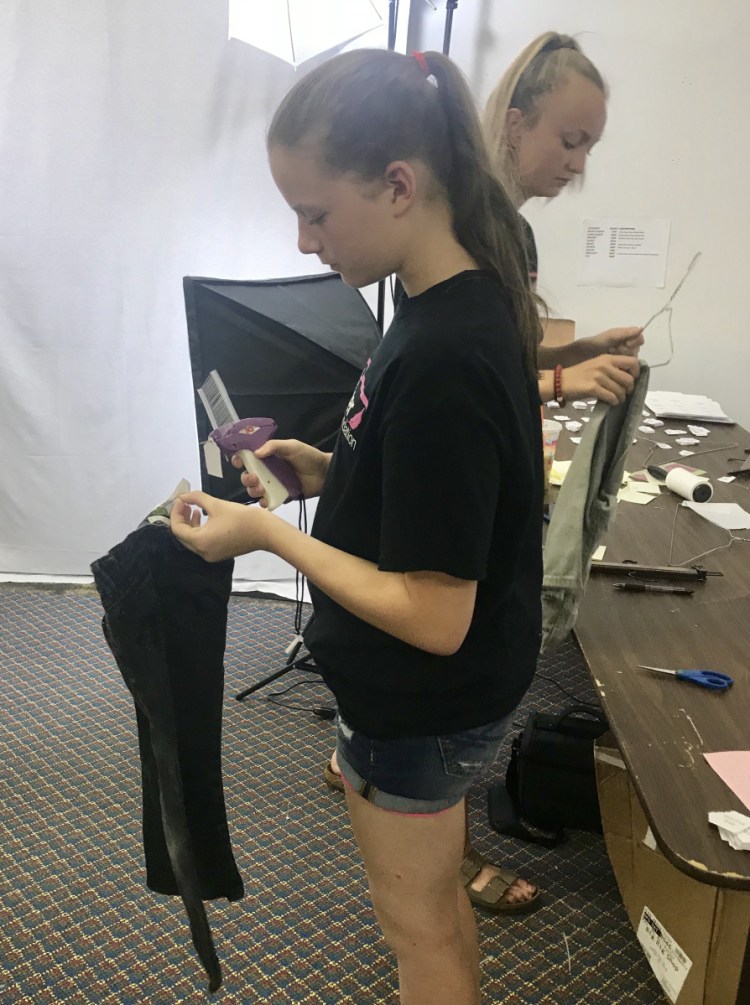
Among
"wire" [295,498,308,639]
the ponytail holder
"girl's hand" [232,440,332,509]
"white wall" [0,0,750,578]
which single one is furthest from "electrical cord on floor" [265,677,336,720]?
the ponytail holder

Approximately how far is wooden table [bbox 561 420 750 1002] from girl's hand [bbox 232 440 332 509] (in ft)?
1.48

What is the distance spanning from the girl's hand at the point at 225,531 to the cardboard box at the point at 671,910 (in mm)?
577

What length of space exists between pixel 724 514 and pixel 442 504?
118cm

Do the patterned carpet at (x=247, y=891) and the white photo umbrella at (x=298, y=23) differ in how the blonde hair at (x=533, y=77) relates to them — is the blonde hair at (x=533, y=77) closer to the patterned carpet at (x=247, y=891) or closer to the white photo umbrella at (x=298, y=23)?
the white photo umbrella at (x=298, y=23)

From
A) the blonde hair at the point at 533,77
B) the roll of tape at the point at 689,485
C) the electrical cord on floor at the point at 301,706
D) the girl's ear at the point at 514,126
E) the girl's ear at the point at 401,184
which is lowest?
the electrical cord on floor at the point at 301,706

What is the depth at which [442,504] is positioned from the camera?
2.26ft

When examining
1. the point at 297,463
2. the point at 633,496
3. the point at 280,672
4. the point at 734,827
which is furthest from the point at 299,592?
the point at 734,827

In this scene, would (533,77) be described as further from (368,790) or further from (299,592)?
(299,592)

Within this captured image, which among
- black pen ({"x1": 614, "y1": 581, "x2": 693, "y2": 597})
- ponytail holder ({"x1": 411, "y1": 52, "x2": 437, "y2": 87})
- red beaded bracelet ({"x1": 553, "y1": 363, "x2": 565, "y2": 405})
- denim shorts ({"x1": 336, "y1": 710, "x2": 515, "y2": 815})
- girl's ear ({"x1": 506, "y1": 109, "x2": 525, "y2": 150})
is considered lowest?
denim shorts ({"x1": 336, "y1": 710, "x2": 515, "y2": 815})

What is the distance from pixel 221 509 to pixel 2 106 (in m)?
2.35

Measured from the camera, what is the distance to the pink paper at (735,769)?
839 millimetres

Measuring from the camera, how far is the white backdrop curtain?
249 cm

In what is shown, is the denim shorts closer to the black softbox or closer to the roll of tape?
the black softbox

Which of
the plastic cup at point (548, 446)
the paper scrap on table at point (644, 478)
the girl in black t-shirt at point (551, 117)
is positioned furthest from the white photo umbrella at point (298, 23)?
the paper scrap on table at point (644, 478)
